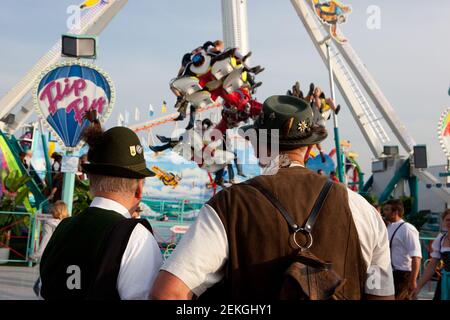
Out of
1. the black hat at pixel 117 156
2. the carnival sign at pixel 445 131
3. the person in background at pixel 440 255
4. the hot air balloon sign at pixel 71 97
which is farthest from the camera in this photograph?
the carnival sign at pixel 445 131

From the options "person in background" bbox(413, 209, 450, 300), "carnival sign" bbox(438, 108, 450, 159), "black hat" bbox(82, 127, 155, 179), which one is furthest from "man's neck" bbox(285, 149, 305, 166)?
"carnival sign" bbox(438, 108, 450, 159)

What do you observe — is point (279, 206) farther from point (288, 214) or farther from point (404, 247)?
point (404, 247)

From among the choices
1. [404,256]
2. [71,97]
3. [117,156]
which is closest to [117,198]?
[117,156]

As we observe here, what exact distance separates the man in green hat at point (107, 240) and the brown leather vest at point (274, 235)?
0.29 meters

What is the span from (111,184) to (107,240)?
0.29m

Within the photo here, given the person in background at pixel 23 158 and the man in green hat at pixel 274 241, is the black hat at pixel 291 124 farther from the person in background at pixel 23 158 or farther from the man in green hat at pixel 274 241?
the person in background at pixel 23 158

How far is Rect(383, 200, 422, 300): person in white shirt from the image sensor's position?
557 cm

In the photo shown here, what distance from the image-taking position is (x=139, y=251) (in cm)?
200

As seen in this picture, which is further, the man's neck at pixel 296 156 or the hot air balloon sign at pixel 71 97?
the hot air balloon sign at pixel 71 97

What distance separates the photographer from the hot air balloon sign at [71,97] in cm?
921

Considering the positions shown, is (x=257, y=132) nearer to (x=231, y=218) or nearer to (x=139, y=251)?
(x=231, y=218)

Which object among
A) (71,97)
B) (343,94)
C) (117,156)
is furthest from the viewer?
(343,94)

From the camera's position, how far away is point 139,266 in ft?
6.48

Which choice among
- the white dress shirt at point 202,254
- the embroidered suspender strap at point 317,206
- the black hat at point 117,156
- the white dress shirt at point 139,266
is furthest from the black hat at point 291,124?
the white dress shirt at point 139,266
